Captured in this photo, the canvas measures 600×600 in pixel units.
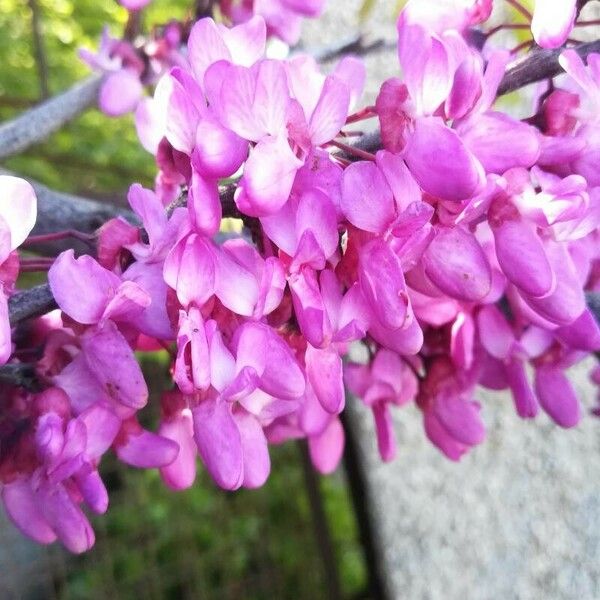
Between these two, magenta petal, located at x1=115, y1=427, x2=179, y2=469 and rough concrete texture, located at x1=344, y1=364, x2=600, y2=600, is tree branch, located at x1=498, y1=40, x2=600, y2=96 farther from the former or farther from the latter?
rough concrete texture, located at x1=344, y1=364, x2=600, y2=600

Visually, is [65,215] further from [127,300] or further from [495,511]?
[495,511]

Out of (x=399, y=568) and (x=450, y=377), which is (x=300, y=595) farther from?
(x=450, y=377)

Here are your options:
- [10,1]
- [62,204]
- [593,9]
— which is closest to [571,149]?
[62,204]

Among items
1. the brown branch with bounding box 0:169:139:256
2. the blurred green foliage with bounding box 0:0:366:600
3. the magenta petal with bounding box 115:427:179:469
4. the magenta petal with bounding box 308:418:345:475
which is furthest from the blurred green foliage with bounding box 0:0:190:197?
the magenta petal with bounding box 115:427:179:469

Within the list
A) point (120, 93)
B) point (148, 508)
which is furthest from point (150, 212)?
point (148, 508)

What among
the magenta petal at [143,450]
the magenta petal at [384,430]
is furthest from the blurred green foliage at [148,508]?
the magenta petal at [143,450]

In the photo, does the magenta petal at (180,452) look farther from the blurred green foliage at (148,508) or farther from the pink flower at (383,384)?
the blurred green foliage at (148,508)
